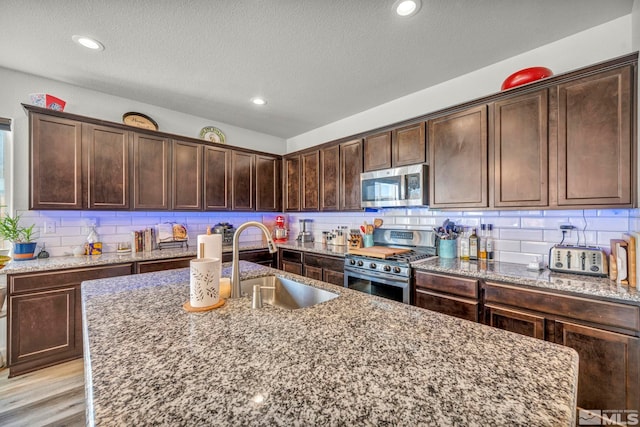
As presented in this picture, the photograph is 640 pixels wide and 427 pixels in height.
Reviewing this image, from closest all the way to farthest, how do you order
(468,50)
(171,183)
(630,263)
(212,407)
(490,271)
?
(212,407)
(630,263)
(490,271)
(468,50)
(171,183)

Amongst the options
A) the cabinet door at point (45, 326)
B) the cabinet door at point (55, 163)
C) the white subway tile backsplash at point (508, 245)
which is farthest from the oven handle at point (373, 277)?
the cabinet door at point (55, 163)

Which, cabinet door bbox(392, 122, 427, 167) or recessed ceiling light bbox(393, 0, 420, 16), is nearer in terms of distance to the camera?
recessed ceiling light bbox(393, 0, 420, 16)

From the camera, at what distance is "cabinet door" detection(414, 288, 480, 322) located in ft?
6.50

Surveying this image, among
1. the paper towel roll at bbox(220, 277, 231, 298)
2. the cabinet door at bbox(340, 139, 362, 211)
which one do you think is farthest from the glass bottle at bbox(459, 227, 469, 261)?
the paper towel roll at bbox(220, 277, 231, 298)

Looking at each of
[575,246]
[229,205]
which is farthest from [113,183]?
[575,246]

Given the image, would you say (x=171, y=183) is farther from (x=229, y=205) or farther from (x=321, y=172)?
(x=321, y=172)

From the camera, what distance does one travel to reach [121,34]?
200 centimetres

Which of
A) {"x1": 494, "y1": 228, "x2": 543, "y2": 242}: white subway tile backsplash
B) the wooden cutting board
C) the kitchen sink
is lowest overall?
the kitchen sink

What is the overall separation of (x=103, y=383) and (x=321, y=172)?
3.27 metres

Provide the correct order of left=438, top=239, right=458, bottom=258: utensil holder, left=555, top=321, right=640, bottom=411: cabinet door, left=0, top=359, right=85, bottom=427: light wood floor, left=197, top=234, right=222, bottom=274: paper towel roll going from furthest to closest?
left=438, top=239, right=458, bottom=258: utensil holder < left=0, top=359, right=85, bottom=427: light wood floor < left=555, top=321, right=640, bottom=411: cabinet door < left=197, top=234, right=222, bottom=274: paper towel roll

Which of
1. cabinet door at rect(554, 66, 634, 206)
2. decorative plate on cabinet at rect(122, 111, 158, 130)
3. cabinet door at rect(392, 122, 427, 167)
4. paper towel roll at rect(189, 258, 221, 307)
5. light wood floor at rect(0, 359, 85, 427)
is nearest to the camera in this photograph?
paper towel roll at rect(189, 258, 221, 307)

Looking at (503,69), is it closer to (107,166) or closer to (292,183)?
(292,183)

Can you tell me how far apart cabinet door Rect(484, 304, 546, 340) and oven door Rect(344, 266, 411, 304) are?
62 centimetres

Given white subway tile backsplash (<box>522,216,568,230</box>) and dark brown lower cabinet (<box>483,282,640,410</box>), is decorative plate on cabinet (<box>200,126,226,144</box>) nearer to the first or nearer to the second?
white subway tile backsplash (<box>522,216,568,230</box>)
